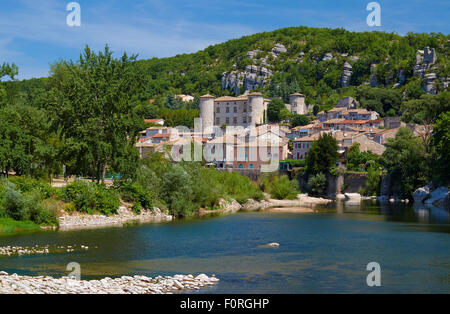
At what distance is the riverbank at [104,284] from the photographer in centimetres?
1418

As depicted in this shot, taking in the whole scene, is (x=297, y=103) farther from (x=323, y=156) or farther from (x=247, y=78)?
(x=323, y=156)

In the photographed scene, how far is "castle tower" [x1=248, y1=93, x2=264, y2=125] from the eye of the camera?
112m

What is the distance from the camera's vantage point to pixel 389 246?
24609 millimetres

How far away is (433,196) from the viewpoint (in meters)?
52.7

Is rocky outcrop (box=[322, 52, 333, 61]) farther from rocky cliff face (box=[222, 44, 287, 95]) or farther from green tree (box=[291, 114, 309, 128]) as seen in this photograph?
green tree (box=[291, 114, 309, 128])

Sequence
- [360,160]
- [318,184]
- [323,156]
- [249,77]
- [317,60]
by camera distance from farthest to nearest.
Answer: [317,60] < [249,77] < [360,160] < [323,156] < [318,184]

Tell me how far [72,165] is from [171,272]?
20.1 meters

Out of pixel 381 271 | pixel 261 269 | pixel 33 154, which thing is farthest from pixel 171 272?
pixel 33 154

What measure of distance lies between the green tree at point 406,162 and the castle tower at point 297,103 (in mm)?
57650

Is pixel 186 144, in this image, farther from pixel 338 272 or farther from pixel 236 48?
pixel 236 48

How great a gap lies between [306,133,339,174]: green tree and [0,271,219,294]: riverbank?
4829 cm

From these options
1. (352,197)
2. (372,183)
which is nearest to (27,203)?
(352,197)

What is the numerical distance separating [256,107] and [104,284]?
98184 millimetres

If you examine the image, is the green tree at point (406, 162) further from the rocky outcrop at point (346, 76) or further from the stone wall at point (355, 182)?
the rocky outcrop at point (346, 76)
